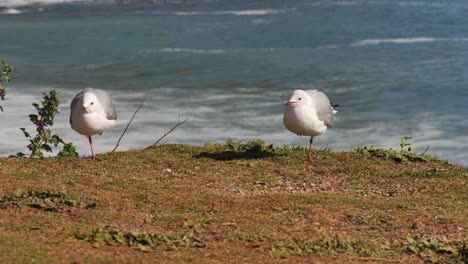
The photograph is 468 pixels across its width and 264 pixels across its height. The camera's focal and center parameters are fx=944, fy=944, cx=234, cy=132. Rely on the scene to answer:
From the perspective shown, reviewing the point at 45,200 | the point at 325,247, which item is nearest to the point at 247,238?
the point at 325,247

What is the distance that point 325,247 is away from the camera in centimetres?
794

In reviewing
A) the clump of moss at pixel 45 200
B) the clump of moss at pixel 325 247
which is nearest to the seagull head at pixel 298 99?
the clump of moss at pixel 45 200

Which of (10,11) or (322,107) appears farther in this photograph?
(10,11)

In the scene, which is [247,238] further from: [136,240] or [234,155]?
[234,155]

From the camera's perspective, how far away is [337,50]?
82.9 ft

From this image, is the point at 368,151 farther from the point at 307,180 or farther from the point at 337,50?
the point at 337,50

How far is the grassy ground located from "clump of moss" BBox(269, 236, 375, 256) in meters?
0.01

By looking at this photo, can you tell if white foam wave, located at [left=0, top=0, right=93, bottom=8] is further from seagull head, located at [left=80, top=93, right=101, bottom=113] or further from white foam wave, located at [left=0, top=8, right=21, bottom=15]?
seagull head, located at [left=80, top=93, right=101, bottom=113]

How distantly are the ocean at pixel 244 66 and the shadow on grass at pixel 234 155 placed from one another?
1.62m

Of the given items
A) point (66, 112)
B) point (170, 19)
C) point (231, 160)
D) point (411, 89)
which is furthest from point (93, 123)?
point (170, 19)

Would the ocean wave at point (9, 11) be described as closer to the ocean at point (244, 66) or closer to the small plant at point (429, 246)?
the ocean at point (244, 66)

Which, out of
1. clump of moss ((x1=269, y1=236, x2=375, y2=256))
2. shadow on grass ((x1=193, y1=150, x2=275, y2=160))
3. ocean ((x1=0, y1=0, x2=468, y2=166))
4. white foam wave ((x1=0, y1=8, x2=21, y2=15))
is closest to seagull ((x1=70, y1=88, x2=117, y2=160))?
shadow on grass ((x1=193, y1=150, x2=275, y2=160))

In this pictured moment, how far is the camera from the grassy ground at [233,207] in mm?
7707

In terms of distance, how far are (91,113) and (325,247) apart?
456cm
